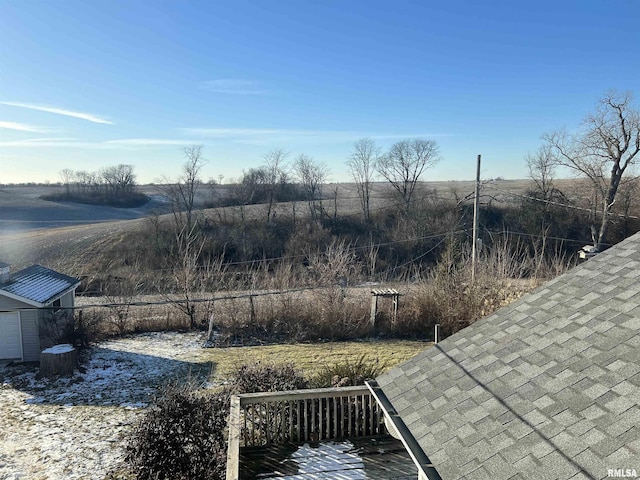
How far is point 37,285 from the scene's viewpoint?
13984 mm

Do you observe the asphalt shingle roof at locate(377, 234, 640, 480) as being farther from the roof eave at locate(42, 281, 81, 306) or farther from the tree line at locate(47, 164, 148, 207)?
the tree line at locate(47, 164, 148, 207)

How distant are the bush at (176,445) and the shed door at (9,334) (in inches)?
343

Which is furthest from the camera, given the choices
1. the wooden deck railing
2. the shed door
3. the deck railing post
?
the shed door

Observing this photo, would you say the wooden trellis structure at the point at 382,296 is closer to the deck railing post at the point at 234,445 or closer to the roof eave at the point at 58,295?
the roof eave at the point at 58,295

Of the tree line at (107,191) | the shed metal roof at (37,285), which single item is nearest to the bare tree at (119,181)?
the tree line at (107,191)

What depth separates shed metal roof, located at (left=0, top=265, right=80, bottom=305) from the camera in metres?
12.8

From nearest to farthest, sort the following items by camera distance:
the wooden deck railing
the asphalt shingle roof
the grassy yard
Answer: the asphalt shingle roof < the wooden deck railing < the grassy yard

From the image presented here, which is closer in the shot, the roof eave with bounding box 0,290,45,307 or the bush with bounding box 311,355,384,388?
the bush with bounding box 311,355,384,388

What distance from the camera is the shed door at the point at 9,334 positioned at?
41.7ft

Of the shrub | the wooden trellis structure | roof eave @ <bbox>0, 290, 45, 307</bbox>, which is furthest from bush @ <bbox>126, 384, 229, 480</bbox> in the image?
the wooden trellis structure

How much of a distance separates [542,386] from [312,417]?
364 centimetres

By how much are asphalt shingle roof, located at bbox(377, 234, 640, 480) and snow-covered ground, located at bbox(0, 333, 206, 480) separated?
568 cm

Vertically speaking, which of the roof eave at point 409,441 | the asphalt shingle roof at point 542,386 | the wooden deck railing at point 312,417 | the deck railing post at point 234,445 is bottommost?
the wooden deck railing at point 312,417

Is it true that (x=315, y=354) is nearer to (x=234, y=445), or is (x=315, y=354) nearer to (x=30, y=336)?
(x=30, y=336)
